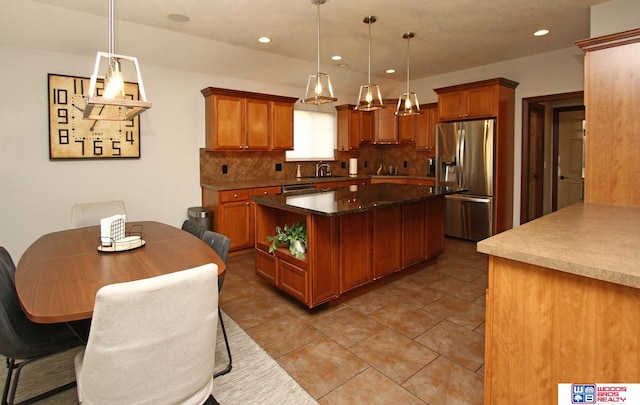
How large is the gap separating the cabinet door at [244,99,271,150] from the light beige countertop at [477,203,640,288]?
3.90m

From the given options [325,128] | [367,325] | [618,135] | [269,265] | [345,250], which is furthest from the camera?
[325,128]

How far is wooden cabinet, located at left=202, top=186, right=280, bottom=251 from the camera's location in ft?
15.1

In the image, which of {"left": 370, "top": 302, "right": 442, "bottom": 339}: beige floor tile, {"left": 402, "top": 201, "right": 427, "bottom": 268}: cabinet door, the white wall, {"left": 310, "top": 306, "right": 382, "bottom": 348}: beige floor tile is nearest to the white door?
the white wall

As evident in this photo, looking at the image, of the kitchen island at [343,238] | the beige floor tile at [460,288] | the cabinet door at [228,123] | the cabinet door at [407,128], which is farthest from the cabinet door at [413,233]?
the cabinet door at [407,128]

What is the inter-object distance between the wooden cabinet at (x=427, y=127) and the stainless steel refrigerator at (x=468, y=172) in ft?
2.13

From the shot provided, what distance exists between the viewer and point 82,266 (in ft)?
6.20

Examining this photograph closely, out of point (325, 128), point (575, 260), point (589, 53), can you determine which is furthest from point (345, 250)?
point (325, 128)

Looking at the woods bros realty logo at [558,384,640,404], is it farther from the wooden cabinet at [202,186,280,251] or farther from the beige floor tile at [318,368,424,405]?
the wooden cabinet at [202,186,280,251]

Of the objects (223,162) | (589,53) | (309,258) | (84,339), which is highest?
(589,53)

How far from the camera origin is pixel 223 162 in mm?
5242

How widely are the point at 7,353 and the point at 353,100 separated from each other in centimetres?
622

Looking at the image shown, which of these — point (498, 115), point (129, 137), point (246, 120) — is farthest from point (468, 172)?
point (129, 137)

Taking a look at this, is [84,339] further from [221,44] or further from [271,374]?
[221,44]

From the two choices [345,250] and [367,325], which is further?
[345,250]
